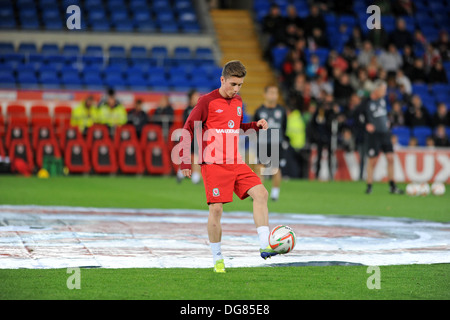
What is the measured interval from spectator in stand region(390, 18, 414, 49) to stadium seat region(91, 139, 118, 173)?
12.6 m

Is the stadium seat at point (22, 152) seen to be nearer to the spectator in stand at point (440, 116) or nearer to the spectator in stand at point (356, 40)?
the spectator in stand at point (356, 40)

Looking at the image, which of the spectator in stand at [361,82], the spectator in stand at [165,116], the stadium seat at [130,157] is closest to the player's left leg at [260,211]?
the stadium seat at [130,157]

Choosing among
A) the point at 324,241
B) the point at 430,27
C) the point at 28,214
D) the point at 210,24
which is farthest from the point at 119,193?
the point at 430,27

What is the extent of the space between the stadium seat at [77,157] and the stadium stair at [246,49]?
6883mm

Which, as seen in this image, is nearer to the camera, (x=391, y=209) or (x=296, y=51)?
(x=391, y=209)

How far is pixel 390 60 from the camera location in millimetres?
27484

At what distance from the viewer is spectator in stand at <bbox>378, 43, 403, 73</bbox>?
27438 millimetres

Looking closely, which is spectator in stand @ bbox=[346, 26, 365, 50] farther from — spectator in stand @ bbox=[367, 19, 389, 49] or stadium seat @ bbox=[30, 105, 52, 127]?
stadium seat @ bbox=[30, 105, 52, 127]

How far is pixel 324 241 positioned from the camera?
9.59 metres

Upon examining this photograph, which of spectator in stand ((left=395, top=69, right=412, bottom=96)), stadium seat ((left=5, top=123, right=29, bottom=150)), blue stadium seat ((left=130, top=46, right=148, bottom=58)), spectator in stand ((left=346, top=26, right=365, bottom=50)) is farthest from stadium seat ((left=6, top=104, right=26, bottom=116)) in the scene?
spectator in stand ((left=395, top=69, right=412, bottom=96))

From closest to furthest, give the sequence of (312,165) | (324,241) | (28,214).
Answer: (324,241), (28,214), (312,165)

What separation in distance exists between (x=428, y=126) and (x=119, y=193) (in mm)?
13101

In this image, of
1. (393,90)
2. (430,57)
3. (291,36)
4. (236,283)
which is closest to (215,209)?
(236,283)
